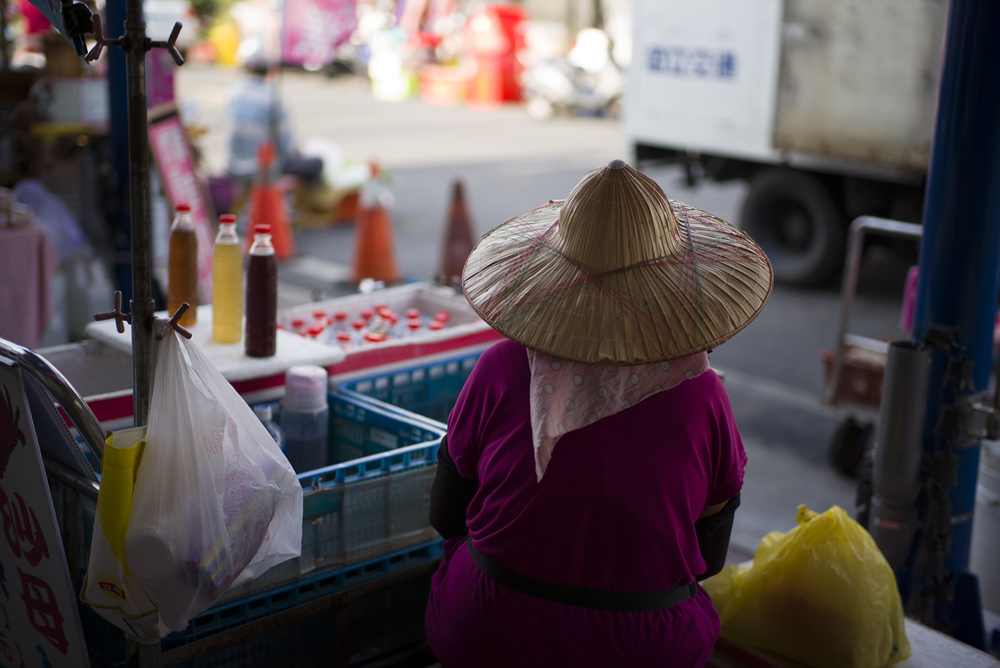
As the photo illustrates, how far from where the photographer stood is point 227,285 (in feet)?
9.46

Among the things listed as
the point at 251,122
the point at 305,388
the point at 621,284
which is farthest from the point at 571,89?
the point at 621,284

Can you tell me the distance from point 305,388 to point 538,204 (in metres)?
8.82

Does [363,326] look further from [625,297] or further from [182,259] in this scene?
[625,297]

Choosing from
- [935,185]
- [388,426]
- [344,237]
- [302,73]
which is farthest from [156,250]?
[302,73]

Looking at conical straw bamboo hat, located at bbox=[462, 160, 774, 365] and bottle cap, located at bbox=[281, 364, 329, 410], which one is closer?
conical straw bamboo hat, located at bbox=[462, 160, 774, 365]

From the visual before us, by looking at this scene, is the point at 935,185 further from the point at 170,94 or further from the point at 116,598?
the point at 170,94

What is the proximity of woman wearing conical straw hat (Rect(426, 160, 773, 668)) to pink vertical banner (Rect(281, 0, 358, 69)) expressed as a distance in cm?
695

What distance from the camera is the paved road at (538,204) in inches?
205

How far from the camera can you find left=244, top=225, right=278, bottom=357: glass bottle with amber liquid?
2752 millimetres

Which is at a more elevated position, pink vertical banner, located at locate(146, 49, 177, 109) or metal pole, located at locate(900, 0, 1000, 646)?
pink vertical banner, located at locate(146, 49, 177, 109)

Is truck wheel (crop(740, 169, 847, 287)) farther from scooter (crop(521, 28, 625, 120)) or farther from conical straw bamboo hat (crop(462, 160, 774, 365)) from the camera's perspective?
scooter (crop(521, 28, 625, 120))

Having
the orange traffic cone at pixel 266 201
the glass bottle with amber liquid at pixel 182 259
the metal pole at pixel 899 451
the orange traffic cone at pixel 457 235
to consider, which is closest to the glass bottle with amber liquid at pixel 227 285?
the glass bottle with amber liquid at pixel 182 259

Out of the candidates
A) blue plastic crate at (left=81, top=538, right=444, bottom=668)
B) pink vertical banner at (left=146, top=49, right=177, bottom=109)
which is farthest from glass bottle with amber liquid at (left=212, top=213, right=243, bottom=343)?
pink vertical banner at (left=146, top=49, right=177, bottom=109)

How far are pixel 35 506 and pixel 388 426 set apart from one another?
938 mm
